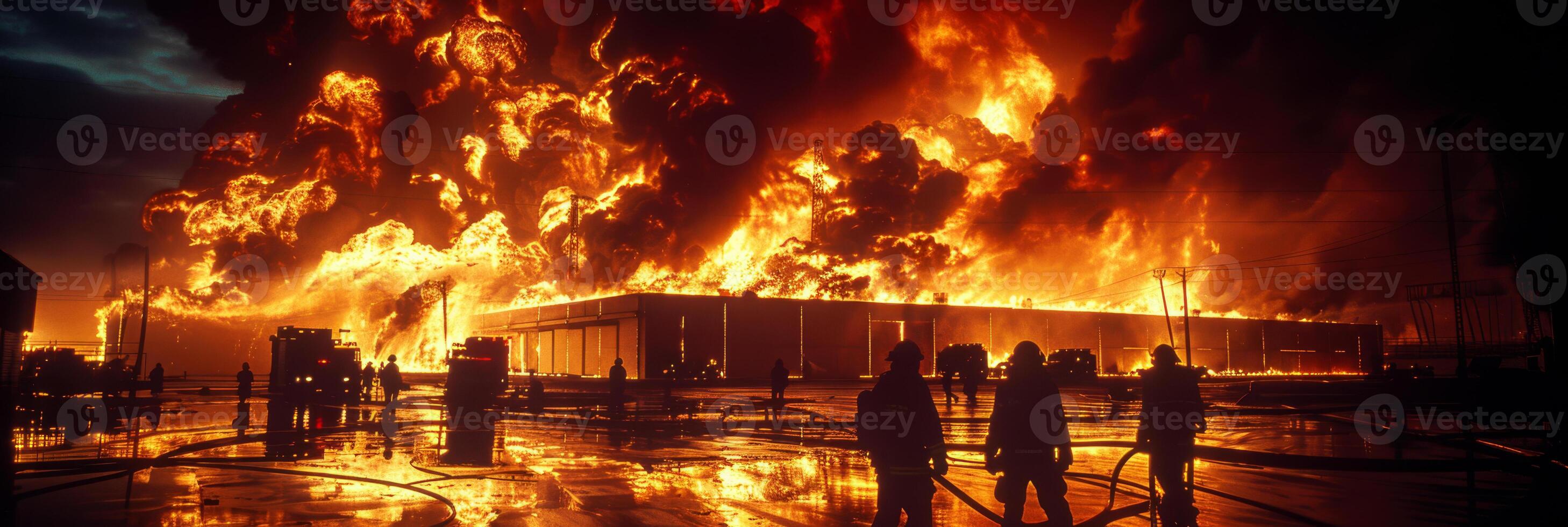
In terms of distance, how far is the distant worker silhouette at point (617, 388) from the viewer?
28.3 meters

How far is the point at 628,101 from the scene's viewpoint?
74.0m

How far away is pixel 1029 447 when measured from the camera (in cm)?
879

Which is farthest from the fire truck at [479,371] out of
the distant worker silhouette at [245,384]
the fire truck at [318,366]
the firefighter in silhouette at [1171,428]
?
the firefighter in silhouette at [1171,428]

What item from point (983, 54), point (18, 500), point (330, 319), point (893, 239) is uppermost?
point (983, 54)

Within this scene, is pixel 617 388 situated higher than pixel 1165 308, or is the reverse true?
pixel 1165 308

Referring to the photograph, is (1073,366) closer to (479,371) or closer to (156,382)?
(479,371)

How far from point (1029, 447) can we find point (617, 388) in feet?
69.4

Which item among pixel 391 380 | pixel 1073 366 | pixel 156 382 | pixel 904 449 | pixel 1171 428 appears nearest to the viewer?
pixel 904 449

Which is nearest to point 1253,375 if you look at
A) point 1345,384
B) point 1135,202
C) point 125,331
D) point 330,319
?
point 1135,202

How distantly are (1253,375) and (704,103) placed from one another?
1887 inches

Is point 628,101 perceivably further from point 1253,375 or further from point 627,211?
point 1253,375

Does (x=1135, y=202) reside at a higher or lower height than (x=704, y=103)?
lower

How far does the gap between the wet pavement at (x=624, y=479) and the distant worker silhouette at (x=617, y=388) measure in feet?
14.7

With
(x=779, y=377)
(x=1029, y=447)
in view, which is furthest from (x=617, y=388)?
(x=1029, y=447)
